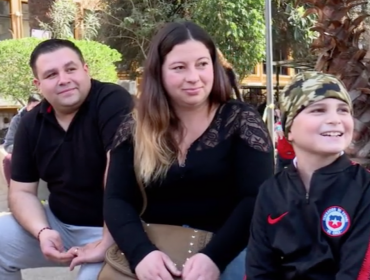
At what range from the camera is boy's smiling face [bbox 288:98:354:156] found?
187 cm

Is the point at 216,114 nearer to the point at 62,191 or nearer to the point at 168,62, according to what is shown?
the point at 168,62

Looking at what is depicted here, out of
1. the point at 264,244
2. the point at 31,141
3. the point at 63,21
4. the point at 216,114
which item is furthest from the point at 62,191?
the point at 63,21

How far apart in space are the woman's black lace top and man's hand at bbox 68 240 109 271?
176mm

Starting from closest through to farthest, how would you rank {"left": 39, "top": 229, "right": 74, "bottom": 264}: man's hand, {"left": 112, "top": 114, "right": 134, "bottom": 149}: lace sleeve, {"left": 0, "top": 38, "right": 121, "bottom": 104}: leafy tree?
{"left": 112, "top": 114, "right": 134, "bottom": 149}: lace sleeve < {"left": 39, "top": 229, "right": 74, "bottom": 264}: man's hand < {"left": 0, "top": 38, "right": 121, "bottom": 104}: leafy tree

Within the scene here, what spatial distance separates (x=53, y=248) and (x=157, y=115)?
866 millimetres

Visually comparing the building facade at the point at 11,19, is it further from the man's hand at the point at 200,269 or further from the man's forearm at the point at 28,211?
the man's hand at the point at 200,269

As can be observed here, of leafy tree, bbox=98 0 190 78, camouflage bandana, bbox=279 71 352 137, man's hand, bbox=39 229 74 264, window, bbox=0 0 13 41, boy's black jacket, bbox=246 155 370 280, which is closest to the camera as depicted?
boy's black jacket, bbox=246 155 370 280

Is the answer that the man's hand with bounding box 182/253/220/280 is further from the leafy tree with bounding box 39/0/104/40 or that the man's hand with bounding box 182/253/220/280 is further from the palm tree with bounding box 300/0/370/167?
the leafy tree with bounding box 39/0/104/40

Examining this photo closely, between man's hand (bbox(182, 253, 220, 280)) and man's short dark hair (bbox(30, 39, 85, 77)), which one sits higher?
man's short dark hair (bbox(30, 39, 85, 77))

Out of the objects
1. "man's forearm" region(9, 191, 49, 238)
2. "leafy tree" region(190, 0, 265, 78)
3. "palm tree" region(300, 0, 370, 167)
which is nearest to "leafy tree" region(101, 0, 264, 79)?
"leafy tree" region(190, 0, 265, 78)

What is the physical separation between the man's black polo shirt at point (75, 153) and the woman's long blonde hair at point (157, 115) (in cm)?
37

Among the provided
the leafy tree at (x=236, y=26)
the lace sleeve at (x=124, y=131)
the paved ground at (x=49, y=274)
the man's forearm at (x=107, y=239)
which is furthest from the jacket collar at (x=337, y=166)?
the leafy tree at (x=236, y=26)

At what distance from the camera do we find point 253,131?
8.05 feet

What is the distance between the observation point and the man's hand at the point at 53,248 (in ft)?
9.02
